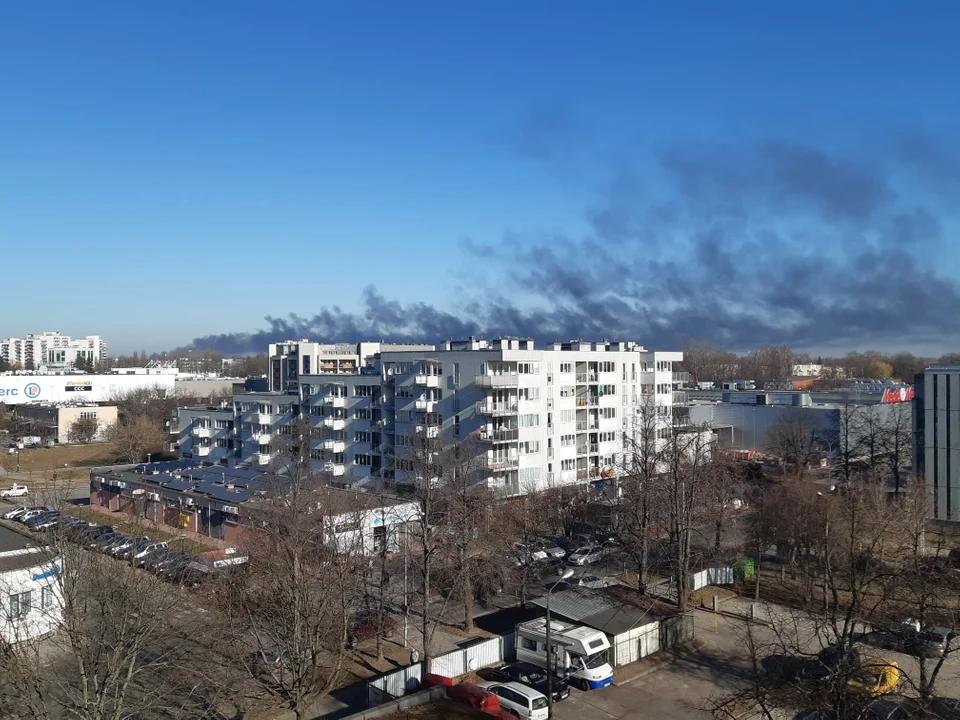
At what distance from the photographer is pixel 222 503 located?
3384 centimetres

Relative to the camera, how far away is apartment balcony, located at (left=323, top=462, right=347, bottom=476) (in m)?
45.0

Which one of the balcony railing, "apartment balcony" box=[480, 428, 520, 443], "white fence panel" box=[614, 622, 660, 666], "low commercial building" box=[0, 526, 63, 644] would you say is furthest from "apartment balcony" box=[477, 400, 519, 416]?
"low commercial building" box=[0, 526, 63, 644]

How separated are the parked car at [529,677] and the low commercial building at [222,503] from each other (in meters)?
5.27

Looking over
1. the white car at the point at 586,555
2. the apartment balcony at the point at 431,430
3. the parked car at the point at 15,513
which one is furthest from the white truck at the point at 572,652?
the parked car at the point at 15,513

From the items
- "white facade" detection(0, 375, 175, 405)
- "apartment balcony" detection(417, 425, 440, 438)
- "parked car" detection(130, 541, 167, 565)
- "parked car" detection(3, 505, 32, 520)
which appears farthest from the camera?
"white facade" detection(0, 375, 175, 405)

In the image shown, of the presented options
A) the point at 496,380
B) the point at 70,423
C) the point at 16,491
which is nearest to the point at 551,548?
the point at 496,380

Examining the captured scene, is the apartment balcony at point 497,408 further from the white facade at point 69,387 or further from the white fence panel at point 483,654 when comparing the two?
the white facade at point 69,387

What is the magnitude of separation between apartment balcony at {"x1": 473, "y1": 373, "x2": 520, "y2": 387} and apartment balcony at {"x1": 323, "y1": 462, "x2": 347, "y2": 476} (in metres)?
11.6

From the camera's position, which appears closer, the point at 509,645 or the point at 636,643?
the point at 636,643

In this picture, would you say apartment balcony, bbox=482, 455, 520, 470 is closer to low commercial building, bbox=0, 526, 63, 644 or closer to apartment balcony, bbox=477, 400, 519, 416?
apartment balcony, bbox=477, 400, 519, 416

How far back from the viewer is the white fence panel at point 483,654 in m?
18.7

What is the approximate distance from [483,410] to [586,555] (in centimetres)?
1226

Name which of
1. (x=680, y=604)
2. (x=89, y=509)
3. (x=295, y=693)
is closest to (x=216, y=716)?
(x=295, y=693)

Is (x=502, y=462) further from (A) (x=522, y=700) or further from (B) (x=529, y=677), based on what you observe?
(A) (x=522, y=700)
